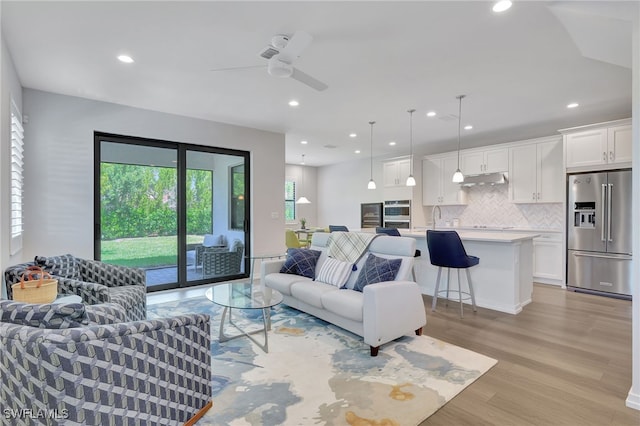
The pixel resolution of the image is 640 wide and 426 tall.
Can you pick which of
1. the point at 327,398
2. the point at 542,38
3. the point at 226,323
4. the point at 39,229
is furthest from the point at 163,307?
the point at 542,38

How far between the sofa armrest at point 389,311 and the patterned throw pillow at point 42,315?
199cm

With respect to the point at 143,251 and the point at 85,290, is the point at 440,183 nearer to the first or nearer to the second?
the point at 143,251

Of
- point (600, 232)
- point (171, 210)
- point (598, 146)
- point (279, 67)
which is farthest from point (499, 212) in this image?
point (171, 210)

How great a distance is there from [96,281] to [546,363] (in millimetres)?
4217

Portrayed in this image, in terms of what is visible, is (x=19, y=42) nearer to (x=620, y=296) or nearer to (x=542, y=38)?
(x=542, y=38)

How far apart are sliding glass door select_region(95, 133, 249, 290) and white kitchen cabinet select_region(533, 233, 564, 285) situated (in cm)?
515

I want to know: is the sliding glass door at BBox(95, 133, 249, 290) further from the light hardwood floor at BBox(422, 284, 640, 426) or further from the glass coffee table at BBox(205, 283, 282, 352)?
the light hardwood floor at BBox(422, 284, 640, 426)

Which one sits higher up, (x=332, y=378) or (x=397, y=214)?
(x=397, y=214)

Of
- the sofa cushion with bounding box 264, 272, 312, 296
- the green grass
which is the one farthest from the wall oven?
the green grass

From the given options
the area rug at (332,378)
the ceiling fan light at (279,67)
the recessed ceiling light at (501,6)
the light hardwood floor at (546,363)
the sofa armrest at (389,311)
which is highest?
the recessed ceiling light at (501,6)

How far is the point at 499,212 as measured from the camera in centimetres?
628

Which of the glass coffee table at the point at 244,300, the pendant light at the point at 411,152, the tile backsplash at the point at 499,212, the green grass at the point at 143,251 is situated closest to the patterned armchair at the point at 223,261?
the green grass at the point at 143,251

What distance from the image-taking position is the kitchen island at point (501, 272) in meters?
3.83

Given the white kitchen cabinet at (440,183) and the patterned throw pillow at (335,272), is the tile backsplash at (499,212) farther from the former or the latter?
the patterned throw pillow at (335,272)
